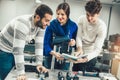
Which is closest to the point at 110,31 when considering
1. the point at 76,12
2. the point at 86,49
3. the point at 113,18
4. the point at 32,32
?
the point at 113,18

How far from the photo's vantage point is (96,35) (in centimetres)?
282

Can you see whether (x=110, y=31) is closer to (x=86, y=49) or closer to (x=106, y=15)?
(x=106, y=15)

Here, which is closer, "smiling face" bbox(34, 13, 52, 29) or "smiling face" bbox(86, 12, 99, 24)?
"smiling face" bbox(34, 13, 52, 29)

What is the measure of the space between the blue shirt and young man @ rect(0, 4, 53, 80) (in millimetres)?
356

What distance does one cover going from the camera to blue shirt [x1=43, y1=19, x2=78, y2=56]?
2750mm

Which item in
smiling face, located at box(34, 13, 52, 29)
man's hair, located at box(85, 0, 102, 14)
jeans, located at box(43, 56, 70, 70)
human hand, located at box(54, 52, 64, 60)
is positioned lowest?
jeans, located at box(43, 56, 70, 70)

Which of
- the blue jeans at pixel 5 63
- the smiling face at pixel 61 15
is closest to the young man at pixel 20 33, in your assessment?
the blue jeans at pixel 5 63

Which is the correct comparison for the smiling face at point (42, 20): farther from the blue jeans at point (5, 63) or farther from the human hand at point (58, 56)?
the human hand at point (58, 56)

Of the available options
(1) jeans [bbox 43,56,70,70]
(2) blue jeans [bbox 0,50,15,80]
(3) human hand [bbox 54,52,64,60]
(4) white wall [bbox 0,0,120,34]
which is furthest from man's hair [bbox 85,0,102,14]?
(4) white wall [bbox 0,0,120,34]

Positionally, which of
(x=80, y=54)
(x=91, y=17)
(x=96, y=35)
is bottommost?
(x=80, y=54)

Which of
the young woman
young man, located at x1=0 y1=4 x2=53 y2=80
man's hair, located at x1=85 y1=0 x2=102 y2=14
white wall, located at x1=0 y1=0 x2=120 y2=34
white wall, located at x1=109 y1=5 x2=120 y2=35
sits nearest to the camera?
young man, located at x1=0 y1=4 x2=53 y2=80

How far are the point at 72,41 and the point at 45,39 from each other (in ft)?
1.01

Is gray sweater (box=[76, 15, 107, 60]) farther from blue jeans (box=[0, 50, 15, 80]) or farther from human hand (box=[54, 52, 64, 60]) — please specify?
blue jeans (box=[0, 50, 15, 80])

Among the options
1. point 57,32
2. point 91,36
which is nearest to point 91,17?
point 91,36
